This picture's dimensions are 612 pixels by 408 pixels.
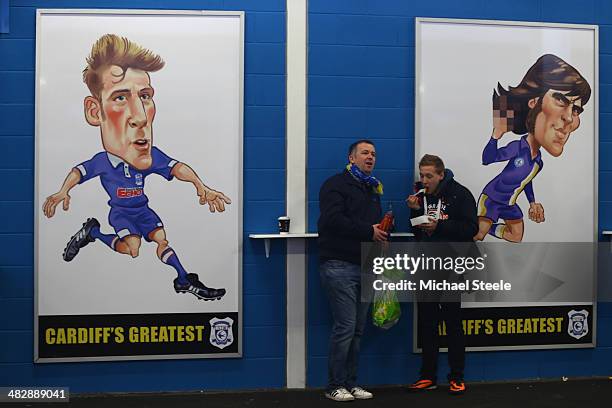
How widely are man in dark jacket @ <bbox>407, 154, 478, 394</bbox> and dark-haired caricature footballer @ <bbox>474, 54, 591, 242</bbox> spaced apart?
1.39 ft

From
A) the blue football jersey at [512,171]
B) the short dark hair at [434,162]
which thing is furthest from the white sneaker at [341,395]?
the blue football jersey at [512,171]

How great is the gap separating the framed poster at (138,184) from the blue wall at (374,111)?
56cm

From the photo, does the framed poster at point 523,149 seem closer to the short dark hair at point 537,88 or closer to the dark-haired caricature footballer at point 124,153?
the short dark hair at point 537,88

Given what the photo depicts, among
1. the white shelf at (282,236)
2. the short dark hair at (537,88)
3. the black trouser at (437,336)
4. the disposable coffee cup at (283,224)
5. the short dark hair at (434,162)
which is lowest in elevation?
the black trouser at (437,336)

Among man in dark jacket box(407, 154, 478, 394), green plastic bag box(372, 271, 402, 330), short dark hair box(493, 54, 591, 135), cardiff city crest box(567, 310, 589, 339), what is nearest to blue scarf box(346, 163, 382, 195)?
man in dark jacket box(407, 154, 478, 394)

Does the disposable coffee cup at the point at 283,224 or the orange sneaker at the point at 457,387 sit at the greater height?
the disposable coffee cup at the point at 283,224

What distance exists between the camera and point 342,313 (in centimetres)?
405

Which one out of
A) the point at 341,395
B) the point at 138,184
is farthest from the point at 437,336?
the point at 138,184

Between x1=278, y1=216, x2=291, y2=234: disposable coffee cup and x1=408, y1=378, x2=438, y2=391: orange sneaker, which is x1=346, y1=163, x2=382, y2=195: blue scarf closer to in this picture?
x1=278, y1=216, x2=291, y2=234: disposable coffee cup

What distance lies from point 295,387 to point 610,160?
9.47 ft

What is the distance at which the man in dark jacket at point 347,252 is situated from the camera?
400 cm

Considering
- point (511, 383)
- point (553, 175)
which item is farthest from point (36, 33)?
point (511, 383)

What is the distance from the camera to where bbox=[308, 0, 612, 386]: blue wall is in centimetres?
442

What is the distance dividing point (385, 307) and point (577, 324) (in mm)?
1551
